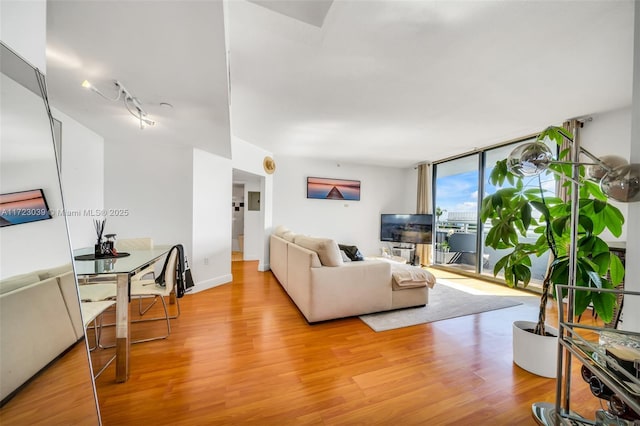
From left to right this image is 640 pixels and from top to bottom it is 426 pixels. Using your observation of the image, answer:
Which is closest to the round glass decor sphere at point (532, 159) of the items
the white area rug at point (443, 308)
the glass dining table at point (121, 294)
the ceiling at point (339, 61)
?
the ceiling at point (339, 61)

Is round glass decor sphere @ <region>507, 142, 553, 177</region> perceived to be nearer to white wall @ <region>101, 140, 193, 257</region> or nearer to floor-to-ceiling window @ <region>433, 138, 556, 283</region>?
floor-to-ceiling window @ <region>433, 138, 556, 283</region>

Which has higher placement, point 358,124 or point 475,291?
point 358,124

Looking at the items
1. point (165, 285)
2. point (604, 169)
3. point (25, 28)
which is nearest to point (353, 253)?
point (165, 285)

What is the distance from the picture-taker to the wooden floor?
1.30 m

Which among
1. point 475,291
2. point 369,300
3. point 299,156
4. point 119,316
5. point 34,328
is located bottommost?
point 475,291

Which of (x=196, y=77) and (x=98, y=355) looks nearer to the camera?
(x=196, y=77)

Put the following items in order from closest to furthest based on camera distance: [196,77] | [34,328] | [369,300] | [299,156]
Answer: [34,328] < [196,77] < [369,300] < [299,156]

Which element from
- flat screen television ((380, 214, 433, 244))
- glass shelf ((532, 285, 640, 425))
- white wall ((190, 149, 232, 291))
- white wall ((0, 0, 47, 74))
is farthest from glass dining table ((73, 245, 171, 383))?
flat screen television ((380, 214, 433, 244))

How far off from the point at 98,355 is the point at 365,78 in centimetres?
330

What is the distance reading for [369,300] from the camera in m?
2.56

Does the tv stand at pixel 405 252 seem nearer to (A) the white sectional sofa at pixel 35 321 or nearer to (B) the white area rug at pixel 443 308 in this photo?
(B) the white area rug at pixel 443 308

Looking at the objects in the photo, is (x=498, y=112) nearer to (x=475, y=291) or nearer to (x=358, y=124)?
(x=358, y=124)

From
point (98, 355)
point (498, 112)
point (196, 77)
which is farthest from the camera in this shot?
point (498, 112)

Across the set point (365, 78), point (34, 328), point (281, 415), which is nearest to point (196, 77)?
point (365, 78)
